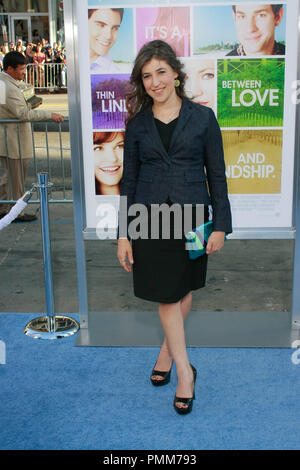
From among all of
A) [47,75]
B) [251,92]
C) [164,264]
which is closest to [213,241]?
[164,264]

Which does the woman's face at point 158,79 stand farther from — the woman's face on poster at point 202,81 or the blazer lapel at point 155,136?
the woman's face on poster at point 202,81

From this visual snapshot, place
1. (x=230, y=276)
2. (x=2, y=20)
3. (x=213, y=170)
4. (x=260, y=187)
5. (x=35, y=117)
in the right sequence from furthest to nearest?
(x=2, y=20) < (x=35, y=117) < (x=230, y=276) < (x=260, y=187) < (x=213, y=170)

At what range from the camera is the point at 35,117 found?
712cm

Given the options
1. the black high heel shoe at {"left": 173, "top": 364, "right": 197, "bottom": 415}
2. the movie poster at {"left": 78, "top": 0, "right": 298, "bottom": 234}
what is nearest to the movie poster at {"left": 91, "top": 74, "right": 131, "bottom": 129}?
the movie poster at {"left": 78, "top": 0, "right": 298, "bottom": 234}

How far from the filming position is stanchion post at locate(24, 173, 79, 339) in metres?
4.16

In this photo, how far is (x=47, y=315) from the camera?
4.33 metres

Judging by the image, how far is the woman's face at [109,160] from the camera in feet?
12.7

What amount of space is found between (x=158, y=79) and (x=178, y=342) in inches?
53.7

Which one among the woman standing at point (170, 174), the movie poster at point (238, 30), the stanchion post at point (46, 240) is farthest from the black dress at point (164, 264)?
the stanchion post at point (46, 240)

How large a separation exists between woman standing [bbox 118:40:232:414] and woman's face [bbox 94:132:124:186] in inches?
22.2

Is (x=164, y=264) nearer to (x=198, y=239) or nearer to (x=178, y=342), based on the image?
(x=198, y=239)

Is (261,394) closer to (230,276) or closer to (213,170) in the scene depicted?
(213,170)

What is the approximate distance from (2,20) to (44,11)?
251 centimetres

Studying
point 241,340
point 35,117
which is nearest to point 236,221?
point 241,340
